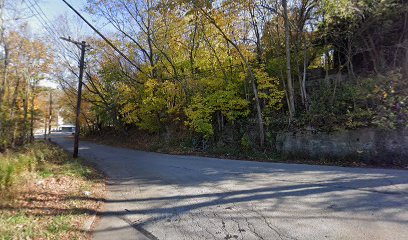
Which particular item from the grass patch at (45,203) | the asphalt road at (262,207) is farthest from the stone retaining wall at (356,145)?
the grass patch at (45,203)

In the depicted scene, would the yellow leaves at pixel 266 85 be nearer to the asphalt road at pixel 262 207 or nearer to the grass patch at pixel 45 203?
the asphalt road at pixel 262 207

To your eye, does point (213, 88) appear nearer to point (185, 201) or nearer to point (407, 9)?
point (407, 9)

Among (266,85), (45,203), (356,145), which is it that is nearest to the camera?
(45,203)

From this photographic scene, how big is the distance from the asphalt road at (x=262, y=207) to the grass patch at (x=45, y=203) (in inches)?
18.9

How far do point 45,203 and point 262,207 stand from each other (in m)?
4.94

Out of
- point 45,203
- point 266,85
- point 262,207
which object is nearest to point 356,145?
point 266,85

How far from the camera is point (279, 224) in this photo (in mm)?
4258

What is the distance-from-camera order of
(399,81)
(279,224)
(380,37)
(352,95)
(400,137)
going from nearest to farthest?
(279,224), (400,137), (399,81), (352,95), (380,37)

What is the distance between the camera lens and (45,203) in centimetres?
568

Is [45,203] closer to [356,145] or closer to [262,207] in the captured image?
[262,207]

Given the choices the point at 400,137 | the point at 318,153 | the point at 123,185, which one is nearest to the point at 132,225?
the point at 123,185

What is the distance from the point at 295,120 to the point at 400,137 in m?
4.71

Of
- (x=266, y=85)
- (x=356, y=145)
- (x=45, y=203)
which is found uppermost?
(x=266, y=85)

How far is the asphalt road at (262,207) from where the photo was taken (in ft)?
13.3
